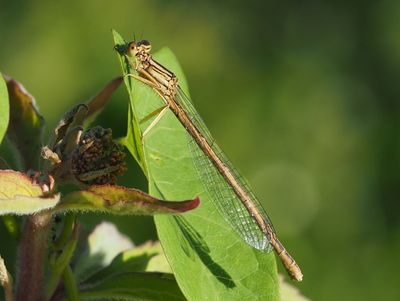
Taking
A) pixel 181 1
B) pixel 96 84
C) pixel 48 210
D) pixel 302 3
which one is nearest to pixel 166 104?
pixel 48 210

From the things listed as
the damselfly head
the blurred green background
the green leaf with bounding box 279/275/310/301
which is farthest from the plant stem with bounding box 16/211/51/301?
the blurred green background

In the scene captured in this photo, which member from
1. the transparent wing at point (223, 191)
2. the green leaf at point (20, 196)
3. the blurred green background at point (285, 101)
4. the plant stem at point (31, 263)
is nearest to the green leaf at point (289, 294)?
the transparent wing at point (223, 191)

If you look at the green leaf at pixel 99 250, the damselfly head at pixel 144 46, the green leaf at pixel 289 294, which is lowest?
the green leaf at pixel 289 294

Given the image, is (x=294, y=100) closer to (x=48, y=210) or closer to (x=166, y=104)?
(x=166, y=104)

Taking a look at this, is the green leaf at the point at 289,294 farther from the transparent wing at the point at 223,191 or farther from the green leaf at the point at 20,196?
the green leaf at the point at 20,196

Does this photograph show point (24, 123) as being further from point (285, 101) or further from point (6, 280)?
point (285, 101)

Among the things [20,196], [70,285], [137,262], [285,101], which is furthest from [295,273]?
[285,101]
